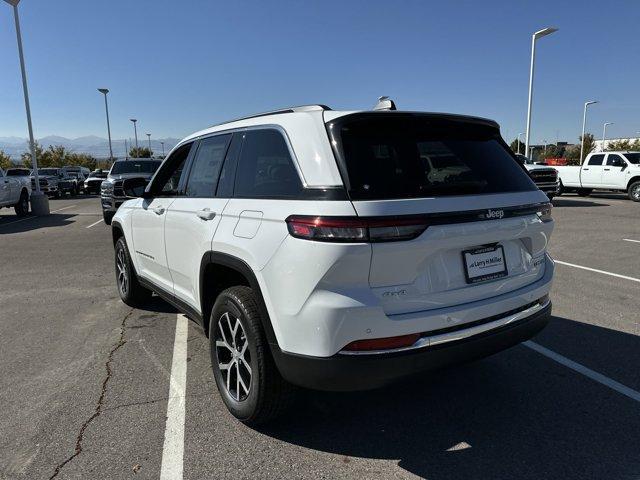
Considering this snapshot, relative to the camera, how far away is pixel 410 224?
2.30 meters

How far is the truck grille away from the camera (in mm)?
16875

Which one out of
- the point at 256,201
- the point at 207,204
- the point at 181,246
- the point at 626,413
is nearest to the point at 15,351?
the point at 181,246

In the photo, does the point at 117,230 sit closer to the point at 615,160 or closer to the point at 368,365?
the point at 368,365

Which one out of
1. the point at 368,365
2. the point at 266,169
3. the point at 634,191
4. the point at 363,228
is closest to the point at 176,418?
the point at 368,365

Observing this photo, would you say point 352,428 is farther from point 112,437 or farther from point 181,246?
point 181,246

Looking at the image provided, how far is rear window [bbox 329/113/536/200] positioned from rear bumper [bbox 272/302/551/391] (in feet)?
2.58

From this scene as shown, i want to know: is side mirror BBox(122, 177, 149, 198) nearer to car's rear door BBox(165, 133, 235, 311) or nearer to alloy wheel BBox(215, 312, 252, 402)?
car's rear door BBox(165, 133, 235, 311)

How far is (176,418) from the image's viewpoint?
3.09 meters

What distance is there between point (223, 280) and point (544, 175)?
16434 mm

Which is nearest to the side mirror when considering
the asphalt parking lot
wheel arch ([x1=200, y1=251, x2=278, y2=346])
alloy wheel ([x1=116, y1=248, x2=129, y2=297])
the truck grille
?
alloy wheel ([x1=116, y1=248, x2=129, y2=297])

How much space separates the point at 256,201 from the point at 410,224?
96cm

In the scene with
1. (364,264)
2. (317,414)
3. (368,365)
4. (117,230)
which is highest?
(364,264)

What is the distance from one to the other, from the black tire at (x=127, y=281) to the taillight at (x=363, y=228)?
3.47 m

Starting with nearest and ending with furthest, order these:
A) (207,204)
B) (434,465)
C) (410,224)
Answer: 1. (410,224)
2. (434,465)
3. (207,204)
